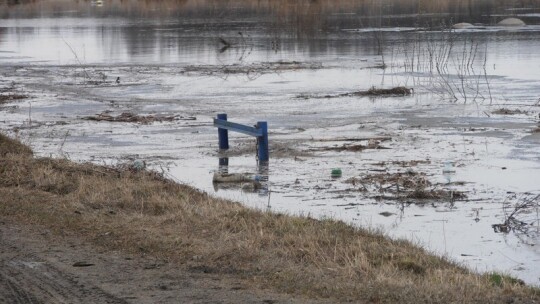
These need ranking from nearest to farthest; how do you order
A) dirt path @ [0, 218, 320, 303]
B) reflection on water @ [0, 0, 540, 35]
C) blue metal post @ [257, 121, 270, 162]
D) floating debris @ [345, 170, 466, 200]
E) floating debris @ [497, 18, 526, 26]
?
1. dirt path @ [0, 218, 320, 303]
2. floating debris @ [345, 170, 466, 200]
3. blue metal post @ [257, 121, 270, 162]
4. floating debris @ [497, 18, 526, 26]
5. reflection on water @ [0, 0, 540, 35]

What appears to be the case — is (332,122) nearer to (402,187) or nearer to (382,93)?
(382,93)

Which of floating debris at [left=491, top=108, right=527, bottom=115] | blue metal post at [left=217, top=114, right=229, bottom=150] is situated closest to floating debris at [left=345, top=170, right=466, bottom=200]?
Result: blue metal post at [left=217, top=114, right=229, bottom=150]

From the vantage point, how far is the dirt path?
745 centimetres

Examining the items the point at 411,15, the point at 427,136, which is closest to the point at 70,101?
the point at 427,136

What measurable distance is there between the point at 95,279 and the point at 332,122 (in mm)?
13899

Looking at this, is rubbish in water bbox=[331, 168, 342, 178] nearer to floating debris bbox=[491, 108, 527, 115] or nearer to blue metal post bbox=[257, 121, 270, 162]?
blue metal post bbox=[257, 121, 270, 162]

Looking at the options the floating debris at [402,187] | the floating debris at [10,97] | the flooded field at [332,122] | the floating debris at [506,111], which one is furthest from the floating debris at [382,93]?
the floating debris at [402,187]

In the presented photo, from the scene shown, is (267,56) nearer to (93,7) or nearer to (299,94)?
(299,94)

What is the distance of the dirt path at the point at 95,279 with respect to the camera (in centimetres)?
745

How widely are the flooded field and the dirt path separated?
11.7 ft

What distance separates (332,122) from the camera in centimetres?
2150

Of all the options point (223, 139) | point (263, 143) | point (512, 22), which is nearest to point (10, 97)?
point (223, 139)

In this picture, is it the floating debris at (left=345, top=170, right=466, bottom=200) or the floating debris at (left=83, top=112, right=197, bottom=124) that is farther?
the floating debris at (left=83, top=112, right=197, bottom=124)

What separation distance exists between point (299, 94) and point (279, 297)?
1969cm
